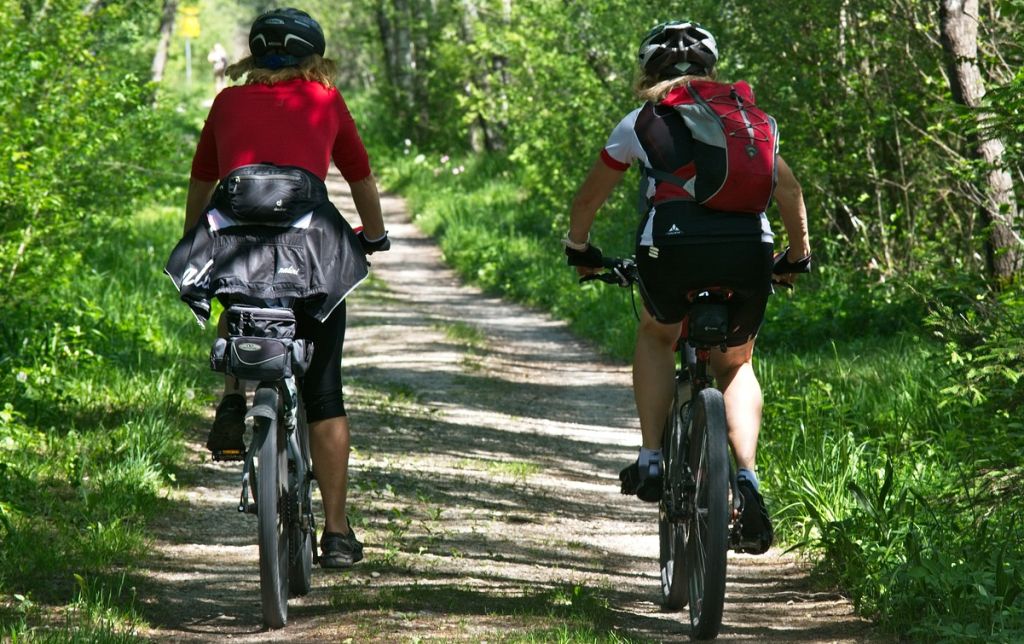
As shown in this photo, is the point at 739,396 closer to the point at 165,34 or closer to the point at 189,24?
the point at 165,34

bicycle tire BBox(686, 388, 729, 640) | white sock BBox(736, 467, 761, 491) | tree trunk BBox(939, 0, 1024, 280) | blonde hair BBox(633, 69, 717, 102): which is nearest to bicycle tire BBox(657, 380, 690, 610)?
bicycle tire BBox(686, 388, 729, 640)

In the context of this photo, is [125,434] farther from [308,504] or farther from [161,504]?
[308,504]

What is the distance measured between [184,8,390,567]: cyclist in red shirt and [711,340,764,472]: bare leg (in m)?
1.34

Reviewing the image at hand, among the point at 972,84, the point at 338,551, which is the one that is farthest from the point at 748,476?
the point at 972,84

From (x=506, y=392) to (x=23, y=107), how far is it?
4346 millimetres

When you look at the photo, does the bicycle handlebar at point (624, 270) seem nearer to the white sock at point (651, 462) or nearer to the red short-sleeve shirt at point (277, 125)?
the white sock at point (651, 462)

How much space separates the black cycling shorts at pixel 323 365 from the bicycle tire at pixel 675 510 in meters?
1.20

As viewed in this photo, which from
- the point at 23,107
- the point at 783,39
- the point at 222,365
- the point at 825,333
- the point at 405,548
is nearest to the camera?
the point at 222,365

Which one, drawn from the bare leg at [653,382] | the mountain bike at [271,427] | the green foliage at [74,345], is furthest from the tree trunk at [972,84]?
the mountain bike at [271,427]

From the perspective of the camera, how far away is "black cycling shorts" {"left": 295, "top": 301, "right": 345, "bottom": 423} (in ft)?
14.8

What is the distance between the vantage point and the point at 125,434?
274 inches

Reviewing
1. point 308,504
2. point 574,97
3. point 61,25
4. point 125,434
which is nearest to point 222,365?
point 308,504

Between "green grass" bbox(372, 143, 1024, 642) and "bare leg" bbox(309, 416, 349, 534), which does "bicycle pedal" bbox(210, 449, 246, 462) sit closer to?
"bare leg" bbox(309, 416, 349, 534)

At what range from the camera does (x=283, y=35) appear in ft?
14.4
